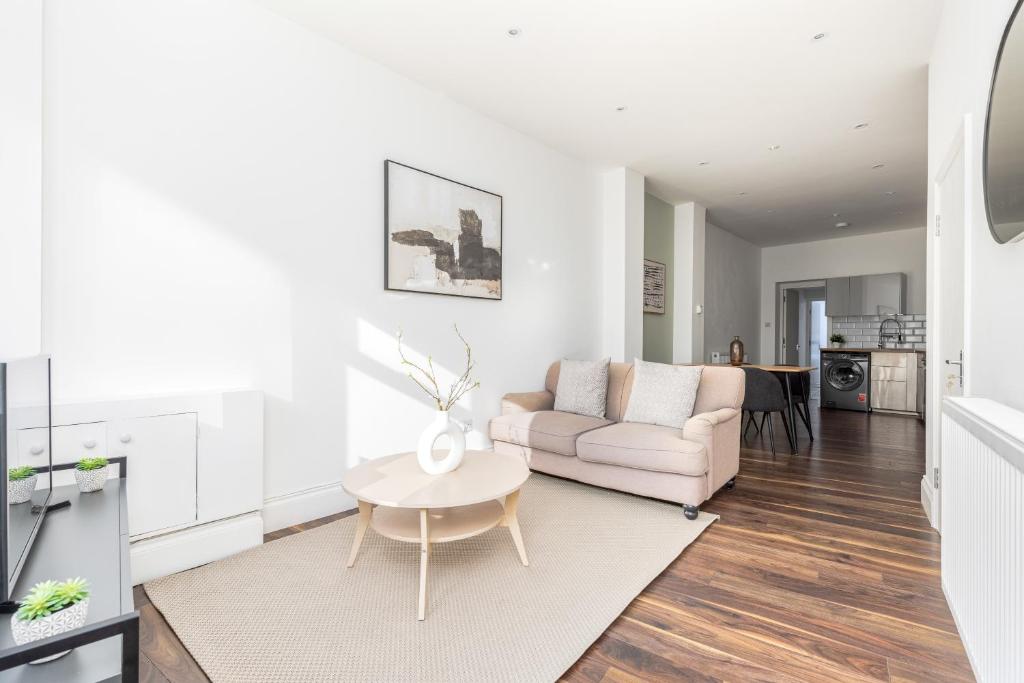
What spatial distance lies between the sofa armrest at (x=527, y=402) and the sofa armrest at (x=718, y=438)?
1.28m

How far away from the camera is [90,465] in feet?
5.95

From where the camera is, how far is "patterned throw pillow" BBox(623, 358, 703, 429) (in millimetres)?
3378

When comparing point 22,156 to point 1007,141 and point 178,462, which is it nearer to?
point 178,462

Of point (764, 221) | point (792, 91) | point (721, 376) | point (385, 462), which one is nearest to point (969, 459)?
point (721, 376)

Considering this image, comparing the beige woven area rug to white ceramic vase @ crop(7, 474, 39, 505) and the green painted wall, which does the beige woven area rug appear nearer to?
white ceramic vase @ crop(7, 474, 39, 505)

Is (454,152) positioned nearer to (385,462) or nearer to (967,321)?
(385,462)

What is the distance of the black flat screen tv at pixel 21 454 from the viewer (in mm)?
981

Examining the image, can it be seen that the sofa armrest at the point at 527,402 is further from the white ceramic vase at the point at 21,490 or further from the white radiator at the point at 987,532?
the white ceramic vase at the point at 21,490

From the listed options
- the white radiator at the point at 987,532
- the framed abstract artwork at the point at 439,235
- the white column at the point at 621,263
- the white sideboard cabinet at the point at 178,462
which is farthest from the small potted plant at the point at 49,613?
the white column at the point at 621,263

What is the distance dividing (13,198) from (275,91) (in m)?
1.32

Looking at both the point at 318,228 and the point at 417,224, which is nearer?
the point at 318,228

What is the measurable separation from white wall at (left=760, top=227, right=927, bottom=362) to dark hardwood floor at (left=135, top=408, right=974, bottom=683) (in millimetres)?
5772

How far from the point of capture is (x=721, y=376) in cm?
354

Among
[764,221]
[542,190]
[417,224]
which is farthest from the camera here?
[764,221]
